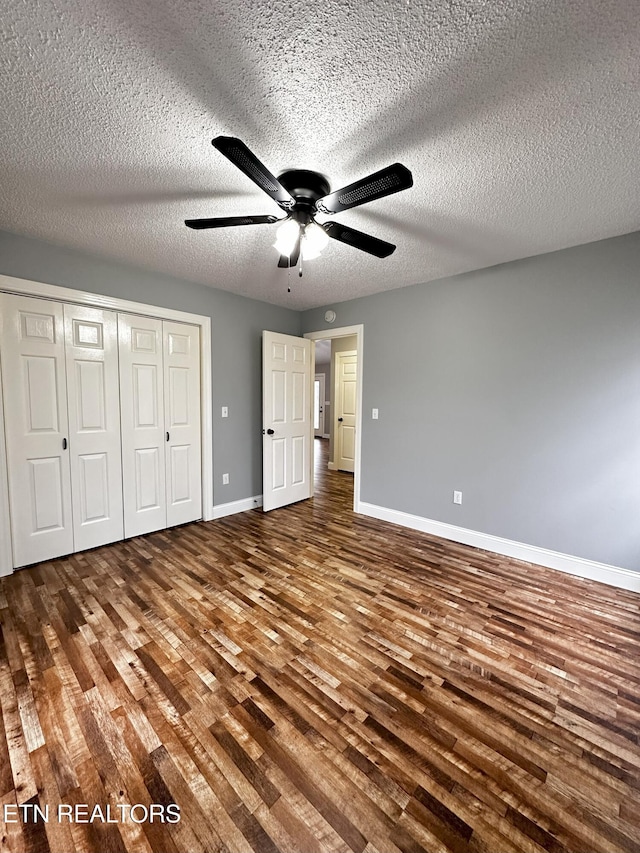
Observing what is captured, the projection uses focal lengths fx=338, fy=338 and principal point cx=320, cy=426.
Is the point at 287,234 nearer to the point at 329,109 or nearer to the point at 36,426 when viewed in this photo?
the point at 329,109

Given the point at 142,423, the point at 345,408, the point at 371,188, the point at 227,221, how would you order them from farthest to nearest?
the point at 345,408, the point at 142,423, the point at 227,221, the point at 371,188

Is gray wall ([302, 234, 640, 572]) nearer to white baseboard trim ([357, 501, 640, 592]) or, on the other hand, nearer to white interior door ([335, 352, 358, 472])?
white baseboard trim ([357, 501, 640, 592])

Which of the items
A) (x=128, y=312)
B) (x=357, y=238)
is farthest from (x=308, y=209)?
(x=128, y=312)

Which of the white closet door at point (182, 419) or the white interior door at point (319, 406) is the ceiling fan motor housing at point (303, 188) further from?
the white interior door at point (319, 406)

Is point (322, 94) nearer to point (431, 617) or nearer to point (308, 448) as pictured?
point (431, 617)

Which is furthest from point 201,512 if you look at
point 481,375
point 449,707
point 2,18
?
point 2,18

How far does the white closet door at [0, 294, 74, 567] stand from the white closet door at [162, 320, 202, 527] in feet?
2.70

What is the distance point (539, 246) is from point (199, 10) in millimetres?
2494

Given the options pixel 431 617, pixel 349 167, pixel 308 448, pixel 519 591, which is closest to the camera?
pixel 349 167

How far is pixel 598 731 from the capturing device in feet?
4.48

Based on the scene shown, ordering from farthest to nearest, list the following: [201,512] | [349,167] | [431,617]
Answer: [201,512]
[431,617]
[349,167]

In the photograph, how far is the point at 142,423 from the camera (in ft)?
10.3

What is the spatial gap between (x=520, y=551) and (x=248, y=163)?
3.24 metres

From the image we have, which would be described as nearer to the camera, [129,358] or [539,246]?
[539,246]
